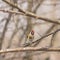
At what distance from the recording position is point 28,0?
1876 millimetres

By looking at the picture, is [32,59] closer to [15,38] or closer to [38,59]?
[38,59]

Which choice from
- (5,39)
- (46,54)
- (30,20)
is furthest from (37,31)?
(5,39)

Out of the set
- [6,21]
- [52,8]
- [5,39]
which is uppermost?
[52,8]

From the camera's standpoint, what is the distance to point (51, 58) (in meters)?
1.79

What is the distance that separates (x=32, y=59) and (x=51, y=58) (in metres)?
0.20

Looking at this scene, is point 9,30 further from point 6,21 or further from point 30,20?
point 30,20

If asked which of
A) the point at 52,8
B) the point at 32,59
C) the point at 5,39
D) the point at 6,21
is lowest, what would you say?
the point at 32,59

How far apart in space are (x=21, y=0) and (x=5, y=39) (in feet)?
1.51

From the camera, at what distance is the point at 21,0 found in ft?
6.27

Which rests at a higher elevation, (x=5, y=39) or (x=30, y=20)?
(x=30, y=20)

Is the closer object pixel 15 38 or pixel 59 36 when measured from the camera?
pixel 59 36

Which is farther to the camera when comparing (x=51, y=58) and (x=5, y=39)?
(x=5, y=39)

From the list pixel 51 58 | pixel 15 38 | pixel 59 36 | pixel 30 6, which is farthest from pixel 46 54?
pixel 30 6

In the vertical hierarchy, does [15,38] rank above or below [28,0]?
below
